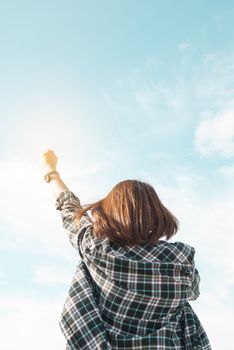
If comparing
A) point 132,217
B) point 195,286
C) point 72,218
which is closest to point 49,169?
point 72,218

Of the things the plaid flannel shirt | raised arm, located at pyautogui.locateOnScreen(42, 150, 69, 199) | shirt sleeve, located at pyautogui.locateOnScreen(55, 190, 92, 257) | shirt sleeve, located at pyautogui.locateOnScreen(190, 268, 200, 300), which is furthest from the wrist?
shirt sleeve, located at pyautogui.locateOnScreen(190, 268, 200, 300)

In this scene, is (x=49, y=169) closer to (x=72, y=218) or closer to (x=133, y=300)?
(x=72, y=218)

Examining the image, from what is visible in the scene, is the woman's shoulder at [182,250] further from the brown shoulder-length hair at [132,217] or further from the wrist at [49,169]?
the wrist at [49,169]

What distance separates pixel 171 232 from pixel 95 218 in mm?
691

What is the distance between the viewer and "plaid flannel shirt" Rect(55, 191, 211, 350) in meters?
3.67

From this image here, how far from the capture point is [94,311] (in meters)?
3.74

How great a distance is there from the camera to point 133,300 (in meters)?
3.76

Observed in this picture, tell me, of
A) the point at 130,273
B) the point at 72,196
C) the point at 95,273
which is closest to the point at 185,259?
the point at 130,273

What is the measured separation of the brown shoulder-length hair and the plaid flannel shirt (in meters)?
0.08

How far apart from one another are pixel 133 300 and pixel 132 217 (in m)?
0.69

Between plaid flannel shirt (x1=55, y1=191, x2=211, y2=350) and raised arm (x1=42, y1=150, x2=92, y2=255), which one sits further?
raised arm (x1=42, y1=150, x2=92, y2=255)

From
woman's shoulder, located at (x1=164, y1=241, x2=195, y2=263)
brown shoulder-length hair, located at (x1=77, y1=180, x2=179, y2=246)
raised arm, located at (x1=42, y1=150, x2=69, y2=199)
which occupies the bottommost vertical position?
woman's shoulder, located at (x1=164, y1=241, x2=195, y2=263)

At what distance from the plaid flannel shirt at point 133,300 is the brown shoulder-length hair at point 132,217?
3.0 inches

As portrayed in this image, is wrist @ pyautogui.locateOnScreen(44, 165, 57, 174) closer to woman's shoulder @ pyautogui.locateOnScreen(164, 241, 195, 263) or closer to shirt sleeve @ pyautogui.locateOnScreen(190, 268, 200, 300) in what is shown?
woman's shoulder @ pyautogui.locateOnScreen(164, 241, 195, 263)
